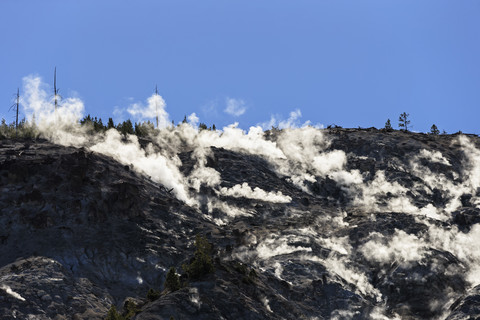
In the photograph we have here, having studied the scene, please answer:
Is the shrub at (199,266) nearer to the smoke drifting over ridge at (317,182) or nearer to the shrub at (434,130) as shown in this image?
the smoke drifting over ridge at (317,182)

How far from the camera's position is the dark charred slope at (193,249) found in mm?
46719

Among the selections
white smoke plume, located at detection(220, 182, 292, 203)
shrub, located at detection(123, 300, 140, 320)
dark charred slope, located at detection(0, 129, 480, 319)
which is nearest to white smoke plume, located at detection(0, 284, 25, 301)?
dark charred slope, located at detection(0, 129, 480, 319)

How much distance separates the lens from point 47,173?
61469 mm

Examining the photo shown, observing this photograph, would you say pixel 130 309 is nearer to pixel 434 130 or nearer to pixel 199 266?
pixel 199 266

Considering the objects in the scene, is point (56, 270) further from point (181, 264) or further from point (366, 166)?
point (366, 166)

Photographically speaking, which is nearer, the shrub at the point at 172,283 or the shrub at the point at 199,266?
the shrub at the point at 172,283

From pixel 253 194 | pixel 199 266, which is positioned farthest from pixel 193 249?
pixel 253 194

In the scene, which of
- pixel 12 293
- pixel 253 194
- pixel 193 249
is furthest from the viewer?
pixel 253 194

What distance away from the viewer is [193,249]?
5728 cm

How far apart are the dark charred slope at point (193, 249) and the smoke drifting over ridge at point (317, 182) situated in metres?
0.29

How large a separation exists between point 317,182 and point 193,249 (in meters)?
29.6

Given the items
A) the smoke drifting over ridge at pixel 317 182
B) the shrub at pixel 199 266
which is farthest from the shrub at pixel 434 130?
the shrub at pixel 199 266

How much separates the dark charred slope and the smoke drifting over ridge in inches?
11.6

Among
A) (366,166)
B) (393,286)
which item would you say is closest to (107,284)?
(393,286)
